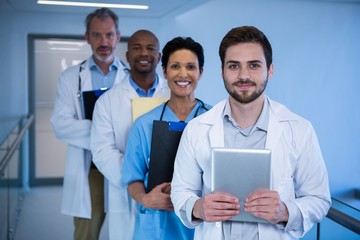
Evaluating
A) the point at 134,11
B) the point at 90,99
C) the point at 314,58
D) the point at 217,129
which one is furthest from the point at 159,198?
the point at 134,11

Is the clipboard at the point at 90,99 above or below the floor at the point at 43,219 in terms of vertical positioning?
above

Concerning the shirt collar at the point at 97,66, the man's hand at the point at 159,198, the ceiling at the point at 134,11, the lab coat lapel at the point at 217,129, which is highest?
the ceiling at the point at 134,11

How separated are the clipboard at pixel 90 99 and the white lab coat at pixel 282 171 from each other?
0.84 meters

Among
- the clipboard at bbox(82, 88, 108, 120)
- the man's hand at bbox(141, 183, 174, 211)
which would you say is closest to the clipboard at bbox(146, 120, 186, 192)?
the man's hand at bbox(141, 183, 174, 211)

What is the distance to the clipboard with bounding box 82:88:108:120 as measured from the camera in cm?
192

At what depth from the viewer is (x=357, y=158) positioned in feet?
8.35

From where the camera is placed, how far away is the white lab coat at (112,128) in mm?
1672

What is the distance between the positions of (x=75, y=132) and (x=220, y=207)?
1055 mm

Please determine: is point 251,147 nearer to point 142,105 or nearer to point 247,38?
point 247,38

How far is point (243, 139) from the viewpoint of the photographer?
113cm

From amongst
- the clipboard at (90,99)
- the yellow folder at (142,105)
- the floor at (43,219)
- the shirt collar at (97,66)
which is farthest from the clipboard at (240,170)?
the floor at (43,219)

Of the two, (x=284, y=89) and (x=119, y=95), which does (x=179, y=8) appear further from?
(x=119, y=95)

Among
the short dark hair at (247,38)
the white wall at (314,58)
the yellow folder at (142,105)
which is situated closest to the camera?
the short dark hair at (247,38)

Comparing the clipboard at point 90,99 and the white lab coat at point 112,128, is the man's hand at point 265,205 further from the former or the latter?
the clipboard at point 90,99
